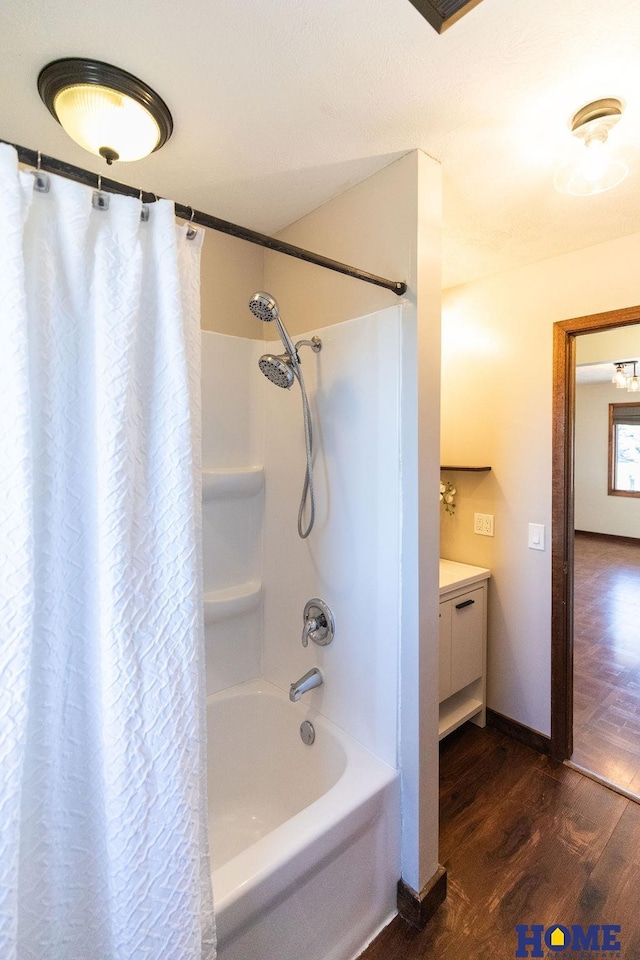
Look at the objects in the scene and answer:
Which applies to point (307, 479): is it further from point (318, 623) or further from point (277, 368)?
point (318, 623)

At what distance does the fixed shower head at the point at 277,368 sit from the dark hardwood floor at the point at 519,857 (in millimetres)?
1836

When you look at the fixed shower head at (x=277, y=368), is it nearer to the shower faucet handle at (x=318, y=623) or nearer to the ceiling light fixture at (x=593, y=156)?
the shower faucet handle at (x=318, y=623)

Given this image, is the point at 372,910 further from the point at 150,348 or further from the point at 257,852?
the point at 150,348

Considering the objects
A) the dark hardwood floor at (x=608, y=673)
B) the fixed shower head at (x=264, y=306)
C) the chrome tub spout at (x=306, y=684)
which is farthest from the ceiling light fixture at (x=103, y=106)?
the dark hardwood floor at (x=608, y=673)

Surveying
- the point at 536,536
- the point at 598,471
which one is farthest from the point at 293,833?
the point at 598,471

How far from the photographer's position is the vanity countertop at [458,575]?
6.64 ft

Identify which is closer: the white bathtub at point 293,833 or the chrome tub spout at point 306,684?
the white bathtub at point 293,833

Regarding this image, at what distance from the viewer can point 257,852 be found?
1.08m

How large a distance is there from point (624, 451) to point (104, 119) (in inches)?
301

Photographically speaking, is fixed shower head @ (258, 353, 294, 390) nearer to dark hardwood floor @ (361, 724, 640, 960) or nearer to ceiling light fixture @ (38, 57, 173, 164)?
ceiling light fixture @ (38, 57, 173, 164)

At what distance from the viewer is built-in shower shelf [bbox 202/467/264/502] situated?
5.93 ft

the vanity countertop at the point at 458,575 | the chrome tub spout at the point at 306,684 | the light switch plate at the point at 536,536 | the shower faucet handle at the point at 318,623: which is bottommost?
the chrome tub spout at the point at 306,684

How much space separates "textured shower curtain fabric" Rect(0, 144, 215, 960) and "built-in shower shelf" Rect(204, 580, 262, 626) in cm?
102

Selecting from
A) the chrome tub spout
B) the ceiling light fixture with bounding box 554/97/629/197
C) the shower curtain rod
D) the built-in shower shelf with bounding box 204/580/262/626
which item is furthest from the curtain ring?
the chrome tub spout
